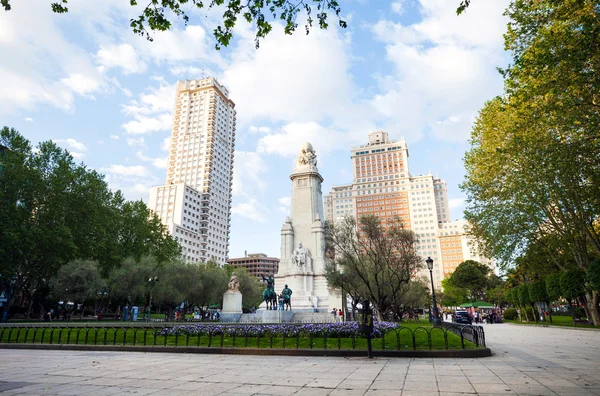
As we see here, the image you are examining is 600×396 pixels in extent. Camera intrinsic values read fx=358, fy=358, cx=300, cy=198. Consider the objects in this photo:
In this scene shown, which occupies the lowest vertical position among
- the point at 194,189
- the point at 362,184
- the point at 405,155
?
the point at 194,189

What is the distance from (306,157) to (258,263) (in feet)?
352

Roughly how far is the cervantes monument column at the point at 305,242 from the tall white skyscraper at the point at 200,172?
5764cm

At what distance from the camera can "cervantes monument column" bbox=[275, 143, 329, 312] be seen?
38.9 m

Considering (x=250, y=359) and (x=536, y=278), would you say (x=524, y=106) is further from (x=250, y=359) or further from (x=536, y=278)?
(x=536, y=278)

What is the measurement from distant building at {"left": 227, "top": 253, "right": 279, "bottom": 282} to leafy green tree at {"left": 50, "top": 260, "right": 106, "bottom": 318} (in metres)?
114

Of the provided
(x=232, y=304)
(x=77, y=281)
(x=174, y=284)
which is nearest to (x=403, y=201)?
(x=174, y=284)

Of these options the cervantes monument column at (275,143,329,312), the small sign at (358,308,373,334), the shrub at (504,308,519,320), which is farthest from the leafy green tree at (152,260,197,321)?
the shrub at (504,308,519,320)

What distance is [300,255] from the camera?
40375 mm

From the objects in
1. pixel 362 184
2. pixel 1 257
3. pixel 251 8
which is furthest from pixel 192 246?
pixel 251 8

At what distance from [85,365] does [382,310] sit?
23.3 m

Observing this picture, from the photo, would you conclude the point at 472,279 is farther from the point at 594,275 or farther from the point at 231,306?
the point at 231,306

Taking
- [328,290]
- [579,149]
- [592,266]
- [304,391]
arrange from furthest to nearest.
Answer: [328,290] → [592,266] → [579,149] → [304,391]

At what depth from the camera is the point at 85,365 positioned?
10266mm

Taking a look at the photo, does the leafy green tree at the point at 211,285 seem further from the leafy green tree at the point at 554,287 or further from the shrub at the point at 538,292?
the leafy green tree at the point at 554,287
